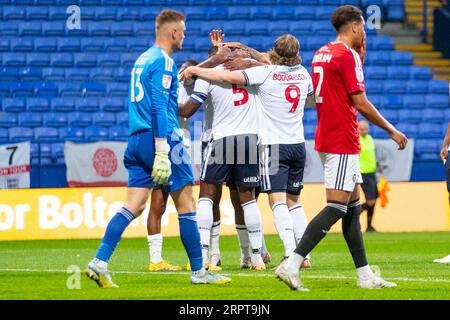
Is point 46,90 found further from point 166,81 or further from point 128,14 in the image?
point 166,81

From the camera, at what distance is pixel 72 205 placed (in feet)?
57.1

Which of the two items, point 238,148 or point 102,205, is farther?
point 102,205

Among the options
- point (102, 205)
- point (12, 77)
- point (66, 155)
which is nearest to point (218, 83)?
point (102, 205)

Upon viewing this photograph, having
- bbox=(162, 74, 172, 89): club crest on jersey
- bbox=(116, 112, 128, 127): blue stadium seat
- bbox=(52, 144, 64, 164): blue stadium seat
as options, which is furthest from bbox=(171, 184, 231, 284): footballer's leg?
bbox=(116, 112, 128, 127): blue stadium seat

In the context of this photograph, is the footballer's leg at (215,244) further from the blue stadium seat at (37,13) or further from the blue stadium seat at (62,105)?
the blue stadium seat at (37,13)

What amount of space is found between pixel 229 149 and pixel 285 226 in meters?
1.02

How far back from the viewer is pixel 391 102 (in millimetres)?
24391

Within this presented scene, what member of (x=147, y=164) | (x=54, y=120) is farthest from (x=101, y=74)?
(x=147, y=164)

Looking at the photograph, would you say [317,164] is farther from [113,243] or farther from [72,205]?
[113,243]

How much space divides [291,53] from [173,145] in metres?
2.32

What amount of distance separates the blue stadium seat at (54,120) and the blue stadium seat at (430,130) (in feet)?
25.5

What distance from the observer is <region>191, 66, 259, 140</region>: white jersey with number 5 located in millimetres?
9898

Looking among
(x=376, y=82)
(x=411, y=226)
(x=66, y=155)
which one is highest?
(x=376, y=82)
